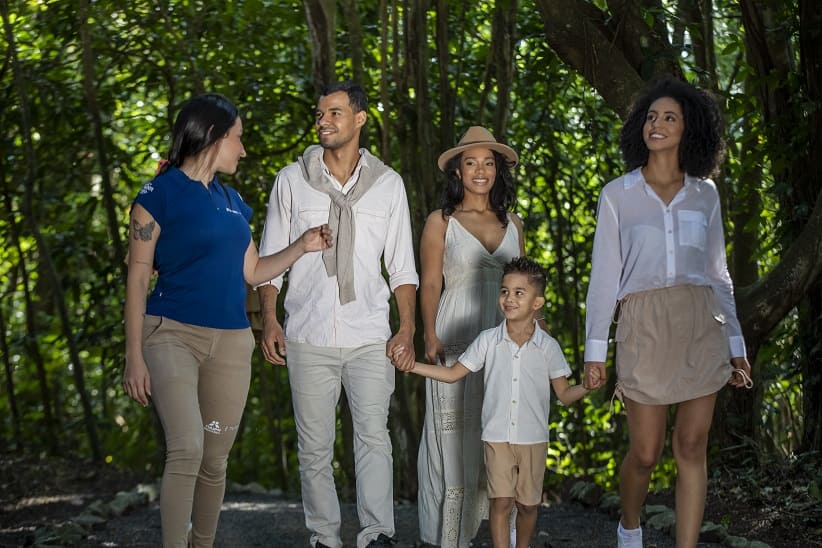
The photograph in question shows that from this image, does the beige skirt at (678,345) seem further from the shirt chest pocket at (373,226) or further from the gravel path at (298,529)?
the gravel path at (298,529)

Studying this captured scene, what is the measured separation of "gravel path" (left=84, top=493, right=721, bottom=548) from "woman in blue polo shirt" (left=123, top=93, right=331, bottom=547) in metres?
1.79

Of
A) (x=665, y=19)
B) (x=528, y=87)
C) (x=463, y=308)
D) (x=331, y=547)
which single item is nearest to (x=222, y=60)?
(x=528, y=87)

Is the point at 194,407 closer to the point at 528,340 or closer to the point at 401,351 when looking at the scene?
the point at 401,351

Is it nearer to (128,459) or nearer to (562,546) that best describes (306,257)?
(562,546)

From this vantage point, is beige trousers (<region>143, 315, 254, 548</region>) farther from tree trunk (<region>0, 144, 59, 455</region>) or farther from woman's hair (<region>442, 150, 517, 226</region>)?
tree trunk (<region>0, 144, 59, 455</region>)

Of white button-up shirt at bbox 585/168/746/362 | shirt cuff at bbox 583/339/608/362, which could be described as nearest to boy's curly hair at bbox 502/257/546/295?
white button-up shirt at bbox 585/168/746/362

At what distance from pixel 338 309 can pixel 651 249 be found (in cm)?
143

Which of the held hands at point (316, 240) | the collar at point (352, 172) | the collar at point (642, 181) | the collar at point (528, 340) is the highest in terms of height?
the collar at point (352, 172)

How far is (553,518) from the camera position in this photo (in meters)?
7.48

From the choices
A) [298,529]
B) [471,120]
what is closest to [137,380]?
[298,529]

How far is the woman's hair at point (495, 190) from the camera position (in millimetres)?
5816

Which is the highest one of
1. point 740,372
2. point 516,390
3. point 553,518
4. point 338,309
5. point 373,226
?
point 373,226

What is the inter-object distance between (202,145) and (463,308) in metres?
1.62

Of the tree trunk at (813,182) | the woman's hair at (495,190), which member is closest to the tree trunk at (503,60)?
the tree trunk at (813,182)
